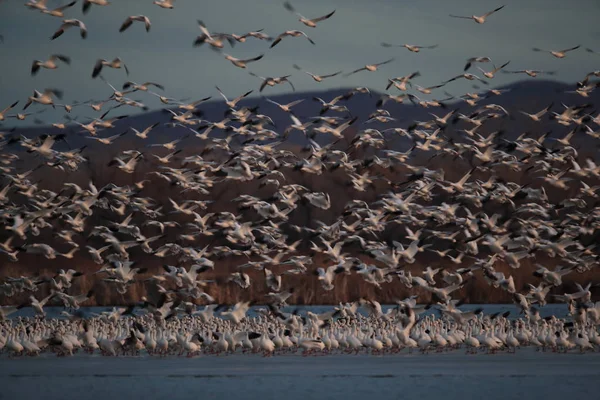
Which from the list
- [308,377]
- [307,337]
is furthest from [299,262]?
[308,377]

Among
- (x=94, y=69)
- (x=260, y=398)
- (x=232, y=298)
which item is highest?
(x=94, y=69)

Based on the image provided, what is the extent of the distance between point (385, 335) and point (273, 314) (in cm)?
382

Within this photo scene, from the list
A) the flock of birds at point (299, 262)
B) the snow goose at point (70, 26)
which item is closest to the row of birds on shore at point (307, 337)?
the flock of birds at point (299, 262)

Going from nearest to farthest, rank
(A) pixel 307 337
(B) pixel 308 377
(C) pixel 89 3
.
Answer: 1. (B) pixel 308 377
2. (C) pixel 89 3
3. (A) pixel 307 337

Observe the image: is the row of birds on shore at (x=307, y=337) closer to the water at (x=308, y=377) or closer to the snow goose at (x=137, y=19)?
the water at (x=308, y=377)

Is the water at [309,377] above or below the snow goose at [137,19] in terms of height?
below

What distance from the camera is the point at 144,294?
38344 mm

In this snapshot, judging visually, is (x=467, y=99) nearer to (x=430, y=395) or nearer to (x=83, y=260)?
(x=430, y=395)

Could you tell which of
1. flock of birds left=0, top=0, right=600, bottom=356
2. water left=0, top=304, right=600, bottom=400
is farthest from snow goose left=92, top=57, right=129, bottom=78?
water left=0, top=304, right=600, bottom=400

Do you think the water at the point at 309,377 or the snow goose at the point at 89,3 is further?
the snow goose at the point at 89,3

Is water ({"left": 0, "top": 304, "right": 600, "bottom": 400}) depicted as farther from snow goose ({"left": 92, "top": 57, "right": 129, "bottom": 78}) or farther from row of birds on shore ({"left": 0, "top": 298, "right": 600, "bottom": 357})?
snow goose ({"left": 92, "top": 57, "right": 129, "bottom": 78})

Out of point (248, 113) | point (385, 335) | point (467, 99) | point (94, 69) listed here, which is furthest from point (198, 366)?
point (467, 99)

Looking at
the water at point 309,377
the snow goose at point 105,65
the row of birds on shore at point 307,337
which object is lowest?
the water at point 309,377

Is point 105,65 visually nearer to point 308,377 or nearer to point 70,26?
point 70,26
